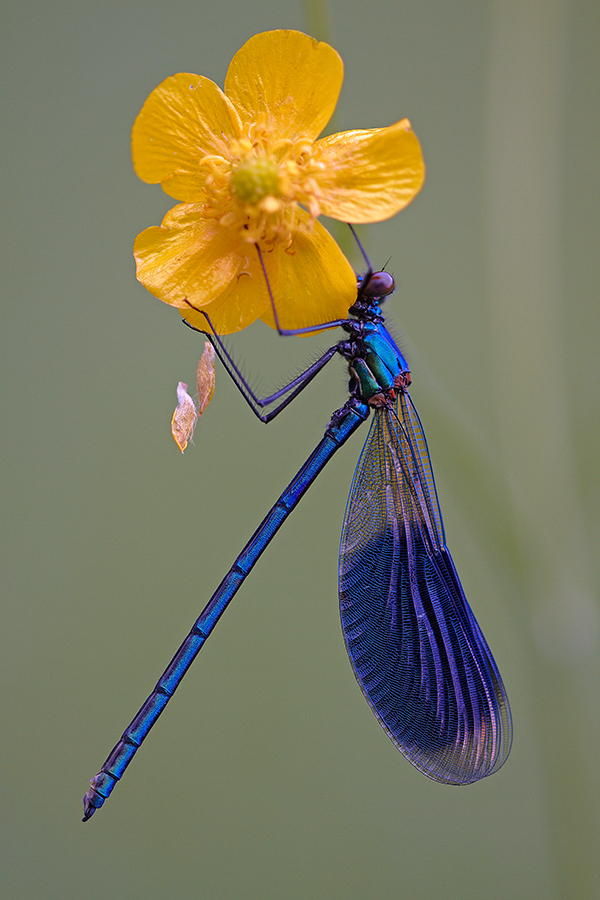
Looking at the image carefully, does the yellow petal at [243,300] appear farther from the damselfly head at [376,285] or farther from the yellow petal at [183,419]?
the damselfly head at [376,285]

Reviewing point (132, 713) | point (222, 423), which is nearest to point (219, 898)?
point (132, 713)

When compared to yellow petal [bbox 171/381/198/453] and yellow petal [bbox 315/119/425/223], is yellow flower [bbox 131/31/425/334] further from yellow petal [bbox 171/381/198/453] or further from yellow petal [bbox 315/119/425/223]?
yellow petal [bbox 171/381/198/453]

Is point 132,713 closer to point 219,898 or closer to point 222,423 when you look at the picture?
point 219,898

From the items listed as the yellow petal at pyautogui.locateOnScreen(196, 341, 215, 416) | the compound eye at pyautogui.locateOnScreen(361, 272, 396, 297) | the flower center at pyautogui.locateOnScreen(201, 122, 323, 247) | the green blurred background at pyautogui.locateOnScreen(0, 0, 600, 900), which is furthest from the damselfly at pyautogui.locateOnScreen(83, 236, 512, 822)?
the green blurred background at pyautogui.locateOnScreen(0, 0, 600, 900)

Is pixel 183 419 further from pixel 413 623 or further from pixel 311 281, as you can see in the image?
pixel 413 623

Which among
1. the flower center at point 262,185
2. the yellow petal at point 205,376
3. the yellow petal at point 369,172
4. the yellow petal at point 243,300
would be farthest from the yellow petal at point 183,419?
the yellow petal at point 369,172

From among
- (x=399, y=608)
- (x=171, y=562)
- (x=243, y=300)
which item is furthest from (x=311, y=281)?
(x=171, y=562)

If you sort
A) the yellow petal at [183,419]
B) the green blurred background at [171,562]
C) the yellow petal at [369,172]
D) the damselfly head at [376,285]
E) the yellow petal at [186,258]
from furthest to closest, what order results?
the green blurred background at [171,562] < the damselfly head at [376,285] < the yellow petal at [183,419] < the yellow petal at [186,258] < the yellow petal at [369,172]
